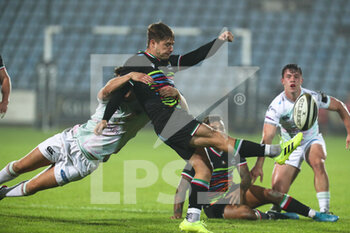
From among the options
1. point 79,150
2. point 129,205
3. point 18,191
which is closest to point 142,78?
point 79,150

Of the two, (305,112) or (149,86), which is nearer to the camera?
(149,86)

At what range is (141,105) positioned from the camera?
558cm

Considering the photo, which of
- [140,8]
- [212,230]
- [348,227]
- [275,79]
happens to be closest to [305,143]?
[348,227]

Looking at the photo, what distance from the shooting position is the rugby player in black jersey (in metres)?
5.20

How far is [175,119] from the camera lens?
5332mm

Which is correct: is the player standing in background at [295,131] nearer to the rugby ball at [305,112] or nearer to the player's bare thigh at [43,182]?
the rugby ball at [305,112]

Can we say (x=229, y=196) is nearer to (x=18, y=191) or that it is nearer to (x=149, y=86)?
(x=149, y=86)

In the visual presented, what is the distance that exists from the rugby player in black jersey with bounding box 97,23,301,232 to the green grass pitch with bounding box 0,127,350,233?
54 centimetres

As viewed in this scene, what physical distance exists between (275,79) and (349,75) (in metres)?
3.83

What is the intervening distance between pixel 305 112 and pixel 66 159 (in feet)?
8.42

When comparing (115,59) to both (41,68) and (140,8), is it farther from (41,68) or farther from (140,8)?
(41,68)

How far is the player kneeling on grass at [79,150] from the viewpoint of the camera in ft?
19.1

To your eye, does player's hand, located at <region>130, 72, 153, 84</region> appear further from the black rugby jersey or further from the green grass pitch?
the green grass pitch

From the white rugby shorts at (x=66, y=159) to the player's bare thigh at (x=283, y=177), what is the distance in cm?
214
